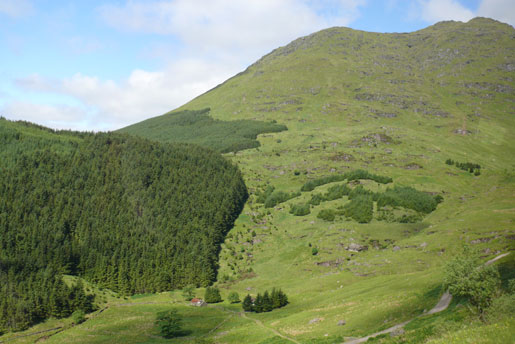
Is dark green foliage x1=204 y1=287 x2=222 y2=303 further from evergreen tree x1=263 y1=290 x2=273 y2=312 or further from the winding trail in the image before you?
the winding trail

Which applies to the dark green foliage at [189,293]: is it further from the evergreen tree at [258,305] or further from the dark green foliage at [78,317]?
the evergreen tree at [258,305]

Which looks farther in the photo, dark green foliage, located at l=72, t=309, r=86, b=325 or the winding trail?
dark green foliage, located at l=72, t=309, r=86, b=325

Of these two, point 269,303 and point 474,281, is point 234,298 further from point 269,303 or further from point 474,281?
point 474,281

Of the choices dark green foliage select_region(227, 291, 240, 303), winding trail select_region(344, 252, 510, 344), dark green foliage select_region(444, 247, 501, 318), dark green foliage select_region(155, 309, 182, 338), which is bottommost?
dark green foliage select_region(227, 291, 240, 303)

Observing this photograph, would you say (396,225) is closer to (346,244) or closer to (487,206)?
(346,244)

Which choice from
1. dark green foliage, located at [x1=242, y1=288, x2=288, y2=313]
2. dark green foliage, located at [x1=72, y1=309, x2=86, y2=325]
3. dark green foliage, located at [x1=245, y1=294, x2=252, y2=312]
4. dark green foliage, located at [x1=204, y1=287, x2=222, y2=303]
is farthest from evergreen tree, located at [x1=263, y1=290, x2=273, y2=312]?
dark green foliage, located at [x1=72, y1=309, x2=86, y2=325]

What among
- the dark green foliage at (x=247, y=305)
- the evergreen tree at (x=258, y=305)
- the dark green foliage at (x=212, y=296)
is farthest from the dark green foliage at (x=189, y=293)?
the evergreen tree at (x=258, y=305)

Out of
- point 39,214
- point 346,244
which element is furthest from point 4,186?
point 346,244

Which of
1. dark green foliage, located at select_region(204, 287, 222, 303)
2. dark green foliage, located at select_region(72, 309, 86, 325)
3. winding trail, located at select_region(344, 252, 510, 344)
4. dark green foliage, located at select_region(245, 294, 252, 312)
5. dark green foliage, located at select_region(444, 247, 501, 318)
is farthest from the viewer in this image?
dark green foliage, located at select_region(204, 287, 222, 303)

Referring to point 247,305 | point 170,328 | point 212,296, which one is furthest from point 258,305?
point 212,296

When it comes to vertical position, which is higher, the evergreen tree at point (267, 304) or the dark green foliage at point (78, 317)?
the dark green foliage at point (78, 317)

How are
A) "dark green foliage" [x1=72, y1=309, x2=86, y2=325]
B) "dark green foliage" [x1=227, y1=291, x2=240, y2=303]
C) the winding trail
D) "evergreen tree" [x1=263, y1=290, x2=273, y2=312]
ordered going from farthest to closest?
"dark green foliage" [x1=227, y1=291, x2=240, y2=303]
"dark green foliage" [x1=72, y1=309, x2=86, y2=325]
"evergreen tree" [x1=263, y1=290, x2=273, y2=312]
the winding trail

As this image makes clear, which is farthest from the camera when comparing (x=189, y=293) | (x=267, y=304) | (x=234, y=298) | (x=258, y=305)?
(x=189, y=293)

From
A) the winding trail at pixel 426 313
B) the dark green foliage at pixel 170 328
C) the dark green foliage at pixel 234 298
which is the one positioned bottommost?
the dark green foliage at pixel 234 298
